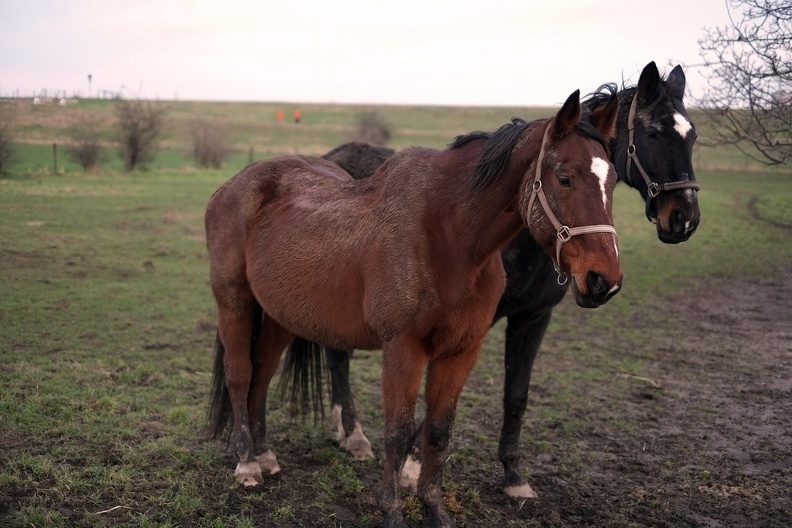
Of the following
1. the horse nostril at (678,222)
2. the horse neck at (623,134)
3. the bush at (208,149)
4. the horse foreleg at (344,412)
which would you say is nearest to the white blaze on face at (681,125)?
the horse neck at (623,134)

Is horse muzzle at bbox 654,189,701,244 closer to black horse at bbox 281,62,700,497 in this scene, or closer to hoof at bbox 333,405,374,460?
black horse at bbox 281,62,700,497

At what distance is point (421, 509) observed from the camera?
13.8 ft

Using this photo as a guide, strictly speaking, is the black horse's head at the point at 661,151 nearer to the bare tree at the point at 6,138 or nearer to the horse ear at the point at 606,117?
the horse ear at the point at 606,117

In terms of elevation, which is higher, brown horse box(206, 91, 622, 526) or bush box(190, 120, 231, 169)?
bush box(190, 120, 231, 169)

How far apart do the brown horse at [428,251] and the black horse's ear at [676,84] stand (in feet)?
4.41

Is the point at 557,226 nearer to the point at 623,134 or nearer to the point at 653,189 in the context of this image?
the point at 653,189

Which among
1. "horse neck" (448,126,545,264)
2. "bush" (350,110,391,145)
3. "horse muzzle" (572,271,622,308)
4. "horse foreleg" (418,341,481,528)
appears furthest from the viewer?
"bush" (350,110,391,145)

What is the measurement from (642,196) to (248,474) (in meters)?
3.26

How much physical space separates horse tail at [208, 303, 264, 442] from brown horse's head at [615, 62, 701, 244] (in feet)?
9.26

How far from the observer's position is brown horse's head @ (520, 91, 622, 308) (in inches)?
118

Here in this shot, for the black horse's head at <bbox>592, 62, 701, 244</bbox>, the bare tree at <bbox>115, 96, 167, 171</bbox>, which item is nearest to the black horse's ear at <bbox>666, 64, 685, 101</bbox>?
the black horse's head at <bbox>592, 62, 701, 244</bbox>

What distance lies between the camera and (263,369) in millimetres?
4922

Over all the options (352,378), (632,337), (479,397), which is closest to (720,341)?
(632,337)

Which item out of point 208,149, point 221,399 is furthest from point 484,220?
point 208,149
